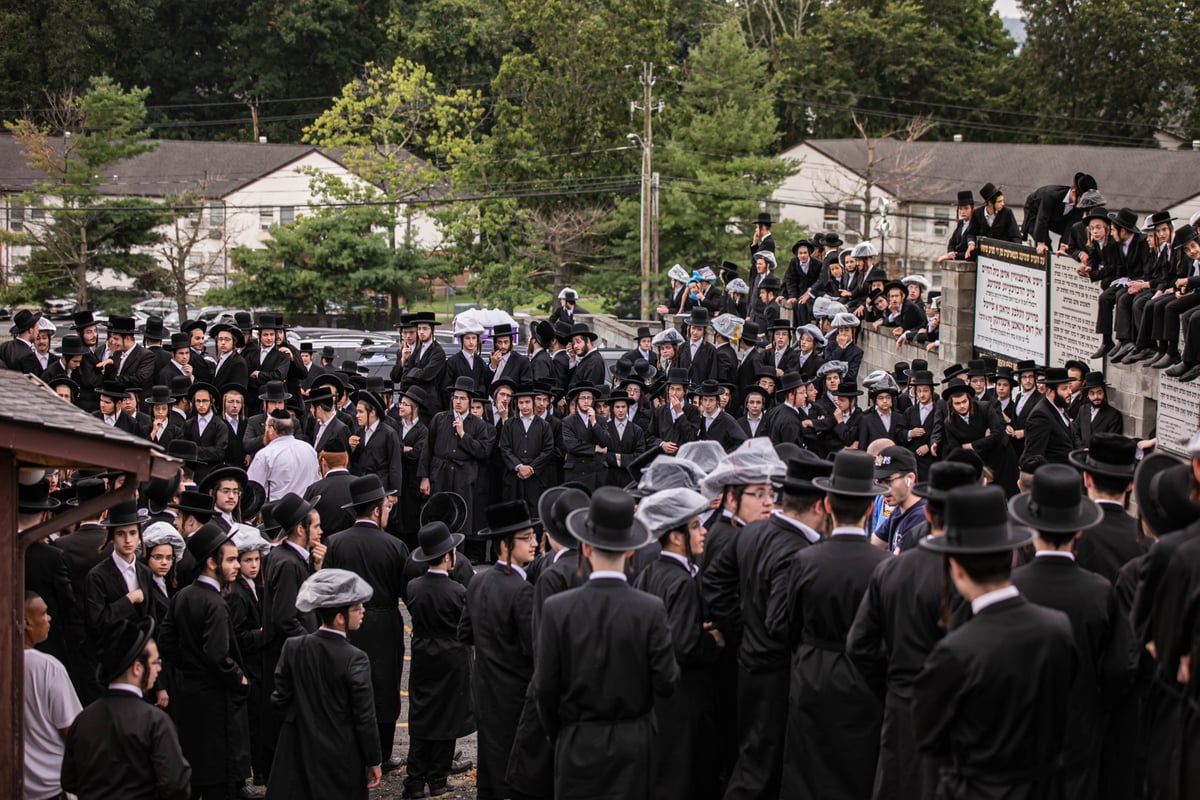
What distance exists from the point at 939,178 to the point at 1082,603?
55545 mm

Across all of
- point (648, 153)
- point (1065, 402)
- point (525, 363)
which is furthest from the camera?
point (648, 153)

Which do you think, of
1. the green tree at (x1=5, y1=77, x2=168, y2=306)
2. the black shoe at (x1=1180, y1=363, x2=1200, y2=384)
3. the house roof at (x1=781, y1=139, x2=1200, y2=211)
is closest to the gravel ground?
the black shoe at (x1=1180, y1=363, x2=1200, y2=384)

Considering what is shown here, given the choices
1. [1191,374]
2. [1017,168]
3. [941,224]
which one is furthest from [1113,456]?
[1017,168]

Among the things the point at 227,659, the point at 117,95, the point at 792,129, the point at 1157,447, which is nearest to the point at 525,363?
the point at 1157,447

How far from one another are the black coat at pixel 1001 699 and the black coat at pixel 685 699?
1.90 metres

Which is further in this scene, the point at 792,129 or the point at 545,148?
the point at 792,129

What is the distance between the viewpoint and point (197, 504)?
9.98 m

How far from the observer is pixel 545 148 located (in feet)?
158

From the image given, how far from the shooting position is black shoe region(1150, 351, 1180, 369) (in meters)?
14.0

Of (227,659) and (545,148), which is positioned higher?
(545,148)

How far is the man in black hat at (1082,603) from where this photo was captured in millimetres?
5820

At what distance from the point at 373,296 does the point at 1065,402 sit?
123 feet

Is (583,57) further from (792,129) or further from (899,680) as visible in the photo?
(899,680)

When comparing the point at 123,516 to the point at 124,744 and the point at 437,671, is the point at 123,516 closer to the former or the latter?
the point at 437,671
